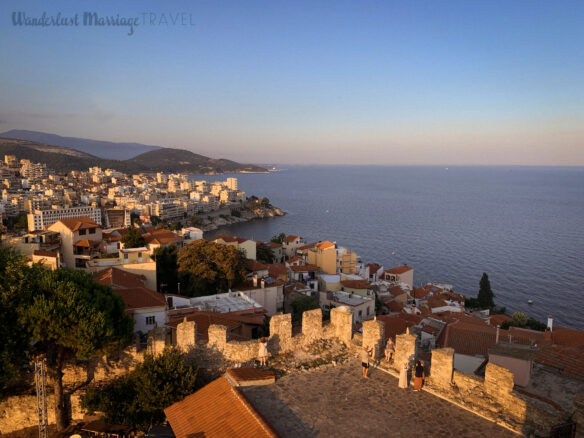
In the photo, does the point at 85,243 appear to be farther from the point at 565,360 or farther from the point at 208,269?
the point at 565,360

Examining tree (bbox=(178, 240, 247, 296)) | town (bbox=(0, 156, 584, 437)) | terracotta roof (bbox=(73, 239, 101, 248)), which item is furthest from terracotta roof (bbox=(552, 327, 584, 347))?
terracotta roof (bbox=(73, 239, 101, 248))

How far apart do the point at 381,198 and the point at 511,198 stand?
39762 mm

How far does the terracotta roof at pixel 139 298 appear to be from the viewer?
13016 mm

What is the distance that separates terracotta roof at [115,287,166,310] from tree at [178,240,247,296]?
6.82 m

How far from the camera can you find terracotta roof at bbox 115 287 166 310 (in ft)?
42.7

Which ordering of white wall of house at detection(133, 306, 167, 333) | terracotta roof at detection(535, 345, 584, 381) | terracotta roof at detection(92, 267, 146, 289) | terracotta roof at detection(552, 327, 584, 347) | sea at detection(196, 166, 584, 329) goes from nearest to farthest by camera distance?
1. terracotta roof at detection(535, 345, 584, 381)
2. terracotta roof at detection(552, 327, 584, 347)
3. white wall of house at detection(133, 306, 167, 333)
4. terracotta roof at detection(92, 267, 146, 289)
5. sea at detection(196, 166, 584, 329)

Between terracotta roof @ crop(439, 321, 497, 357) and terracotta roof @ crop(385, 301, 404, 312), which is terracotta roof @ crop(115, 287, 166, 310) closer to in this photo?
terracotta roof @ crop(439, 321, 497, 357)

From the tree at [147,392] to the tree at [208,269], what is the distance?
12160 mm

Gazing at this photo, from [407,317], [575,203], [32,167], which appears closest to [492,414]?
[407,317]

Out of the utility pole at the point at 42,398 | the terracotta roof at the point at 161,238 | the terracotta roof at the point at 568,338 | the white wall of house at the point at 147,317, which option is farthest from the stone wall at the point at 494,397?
the terracotta roof at the point at 161,238

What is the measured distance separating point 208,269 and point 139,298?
7.80 metres

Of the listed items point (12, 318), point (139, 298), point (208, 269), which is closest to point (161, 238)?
point (208, 269)

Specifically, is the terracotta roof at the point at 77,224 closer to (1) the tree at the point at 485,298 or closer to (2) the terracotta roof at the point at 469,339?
(2) the terracotta roof at the point at 469,339

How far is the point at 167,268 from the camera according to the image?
75.0 feet
